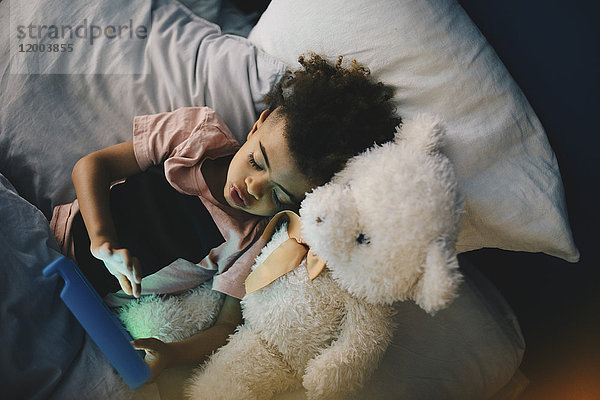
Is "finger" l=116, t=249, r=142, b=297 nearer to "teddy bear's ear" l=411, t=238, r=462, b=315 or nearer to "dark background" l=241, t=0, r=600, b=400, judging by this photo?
"teddy bear's ear" l=411, t=238, r=462, b=315

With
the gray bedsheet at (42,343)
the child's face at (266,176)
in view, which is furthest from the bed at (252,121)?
the child's face at (266,176)

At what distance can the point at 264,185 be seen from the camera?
1.97 ft

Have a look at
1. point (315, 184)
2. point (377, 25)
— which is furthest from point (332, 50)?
point (315, 184)

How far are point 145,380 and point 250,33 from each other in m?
0.61

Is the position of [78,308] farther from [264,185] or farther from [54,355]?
[264,185]

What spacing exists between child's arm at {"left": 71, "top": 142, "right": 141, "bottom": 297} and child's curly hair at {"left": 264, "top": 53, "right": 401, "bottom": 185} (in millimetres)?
267

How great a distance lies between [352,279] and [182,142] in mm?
371

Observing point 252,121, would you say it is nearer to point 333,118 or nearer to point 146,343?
point 333,118

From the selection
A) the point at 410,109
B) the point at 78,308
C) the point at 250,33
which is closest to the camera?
the point at 78,308

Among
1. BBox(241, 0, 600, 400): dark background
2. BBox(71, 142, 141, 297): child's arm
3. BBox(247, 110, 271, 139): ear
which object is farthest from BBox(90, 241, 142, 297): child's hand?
BBox(241, 0, 600, 400): dark background

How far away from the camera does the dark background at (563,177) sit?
1.91 ft

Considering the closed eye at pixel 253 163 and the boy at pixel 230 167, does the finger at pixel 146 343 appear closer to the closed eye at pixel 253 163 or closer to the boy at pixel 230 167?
the boy at pixel 230 167

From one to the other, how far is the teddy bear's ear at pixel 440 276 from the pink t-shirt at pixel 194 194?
29 cm

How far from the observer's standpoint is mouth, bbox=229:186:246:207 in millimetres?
620
